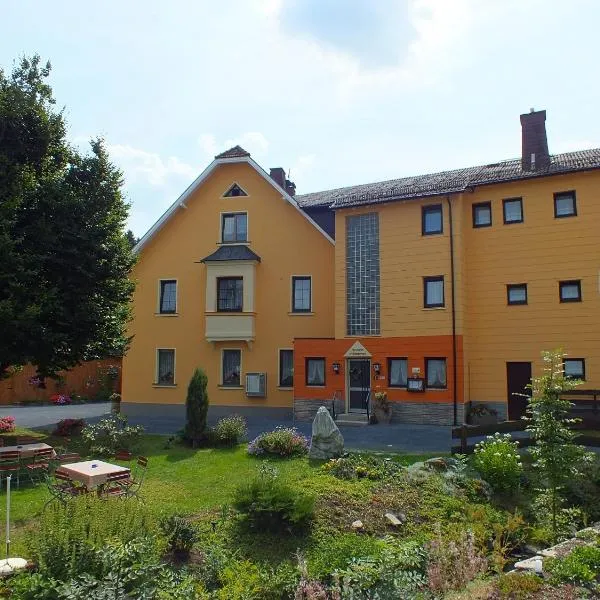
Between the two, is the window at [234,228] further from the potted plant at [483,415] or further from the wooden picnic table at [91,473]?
the wooden picnic table at [91,473]

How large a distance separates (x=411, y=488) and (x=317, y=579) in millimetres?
3602

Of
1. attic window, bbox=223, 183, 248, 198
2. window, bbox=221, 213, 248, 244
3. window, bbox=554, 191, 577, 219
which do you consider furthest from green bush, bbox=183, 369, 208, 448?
window, bbox=554, 191, 577, 219

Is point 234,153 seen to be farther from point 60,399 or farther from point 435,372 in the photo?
point 60,399

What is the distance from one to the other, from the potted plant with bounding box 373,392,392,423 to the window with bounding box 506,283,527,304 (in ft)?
20.0

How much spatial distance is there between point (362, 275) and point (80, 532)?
17.1 metres

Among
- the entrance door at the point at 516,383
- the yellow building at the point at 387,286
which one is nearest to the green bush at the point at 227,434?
the yellow building at the point at 387,286

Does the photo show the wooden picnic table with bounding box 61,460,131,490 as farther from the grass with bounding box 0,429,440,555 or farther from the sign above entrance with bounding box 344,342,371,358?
the sign above entrance with bounding box 344,342,371,358

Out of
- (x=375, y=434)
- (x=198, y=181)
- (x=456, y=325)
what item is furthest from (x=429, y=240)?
(x=198, y=181)

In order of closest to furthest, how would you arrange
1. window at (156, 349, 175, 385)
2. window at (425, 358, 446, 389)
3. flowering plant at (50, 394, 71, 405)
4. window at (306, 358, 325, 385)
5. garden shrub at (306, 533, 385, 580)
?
garden shrub at (306, 533, 385, 580), window at (425, 358, 446, 389), window at (306, 358, 325, 385), window at (156, 349, 175, 385), flowering plant at (50, 394, 71, 405)

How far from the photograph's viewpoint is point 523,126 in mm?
22234

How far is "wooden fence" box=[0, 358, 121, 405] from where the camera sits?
1297 inches

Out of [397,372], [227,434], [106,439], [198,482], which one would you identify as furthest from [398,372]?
[198,482]

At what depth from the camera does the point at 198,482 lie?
1186 centimetres

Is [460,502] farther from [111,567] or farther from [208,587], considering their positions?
[111,567]
